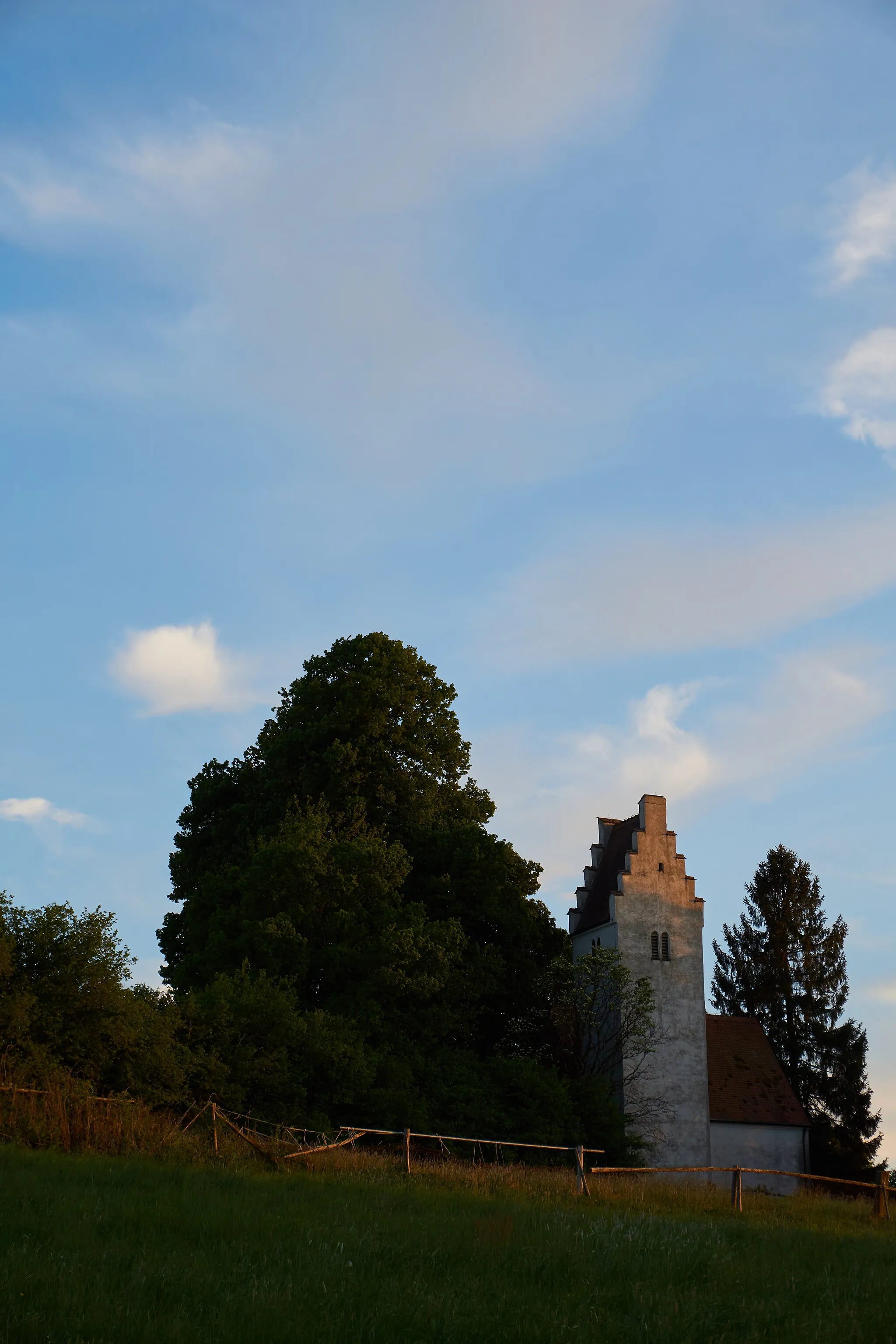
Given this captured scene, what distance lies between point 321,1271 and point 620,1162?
28.5m

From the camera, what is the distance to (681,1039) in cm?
4653

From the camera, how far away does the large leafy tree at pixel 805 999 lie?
60.2 meters

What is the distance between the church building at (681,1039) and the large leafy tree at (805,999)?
11.1 meters

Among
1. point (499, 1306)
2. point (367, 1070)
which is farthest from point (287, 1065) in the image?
point (499, 1306)

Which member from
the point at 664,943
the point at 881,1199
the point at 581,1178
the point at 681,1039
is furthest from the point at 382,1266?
the point at 664,943

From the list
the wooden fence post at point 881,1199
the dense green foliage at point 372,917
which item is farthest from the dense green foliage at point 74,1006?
the wooden fence post at point 881,1199

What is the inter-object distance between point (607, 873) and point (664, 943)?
4.36 m

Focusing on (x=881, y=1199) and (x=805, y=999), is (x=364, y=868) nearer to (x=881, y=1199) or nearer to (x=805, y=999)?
(x=881, y=1199)

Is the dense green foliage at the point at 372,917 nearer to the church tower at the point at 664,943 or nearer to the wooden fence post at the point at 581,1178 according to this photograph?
the church tower at the point at 664,943

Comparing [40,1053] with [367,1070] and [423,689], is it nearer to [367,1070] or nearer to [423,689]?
[367,1070]

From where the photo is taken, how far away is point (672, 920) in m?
48.5

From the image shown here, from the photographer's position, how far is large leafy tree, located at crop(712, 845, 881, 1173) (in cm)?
6022

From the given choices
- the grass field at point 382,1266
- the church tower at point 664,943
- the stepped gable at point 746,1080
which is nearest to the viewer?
the grass field at point 382,1266

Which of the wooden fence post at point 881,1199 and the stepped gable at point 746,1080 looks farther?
the stepped gable at point 746,1080
